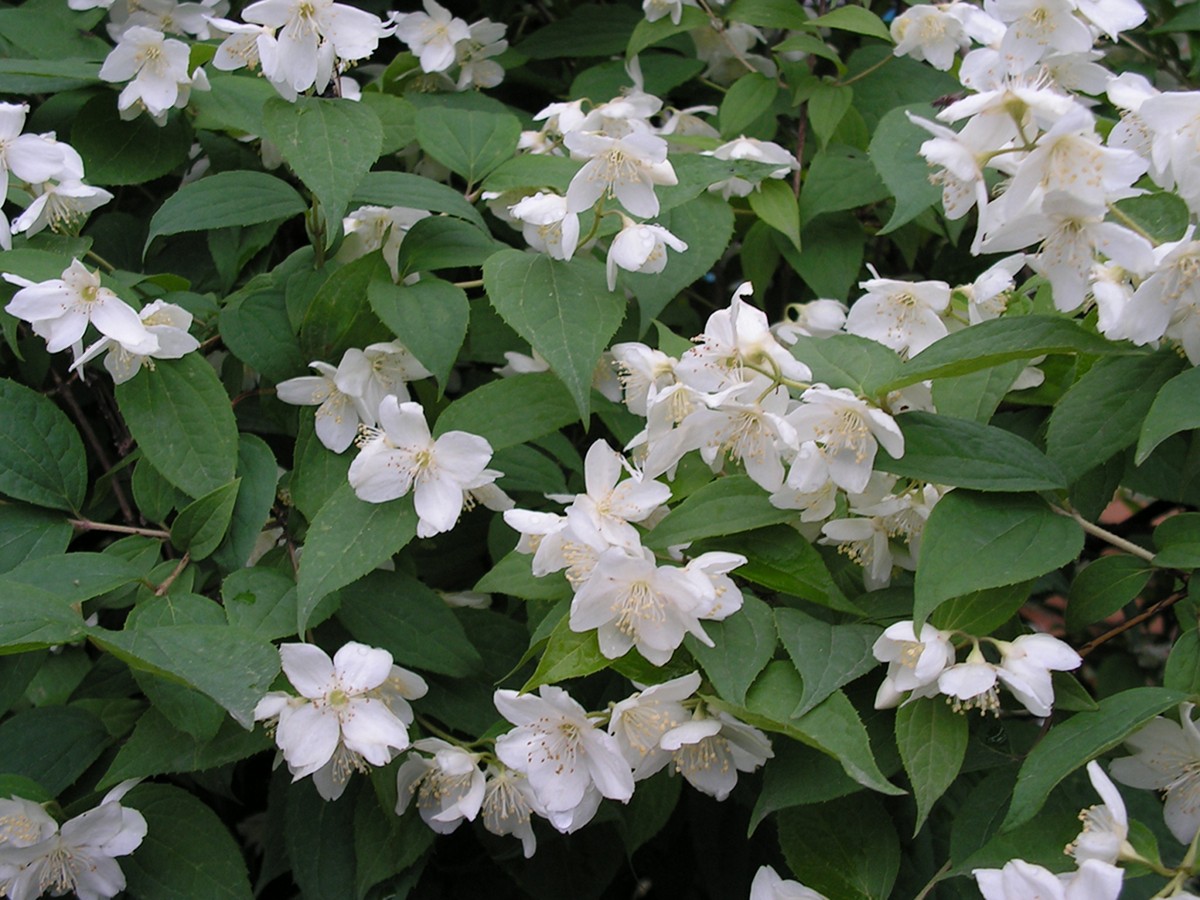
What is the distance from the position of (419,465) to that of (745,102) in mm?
1001

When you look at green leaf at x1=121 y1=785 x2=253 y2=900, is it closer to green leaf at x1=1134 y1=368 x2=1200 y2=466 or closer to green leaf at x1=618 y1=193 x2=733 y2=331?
green leaf at x1=618 y1=193 x2=733 y2=331

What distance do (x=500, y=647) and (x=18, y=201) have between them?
1.03 metres

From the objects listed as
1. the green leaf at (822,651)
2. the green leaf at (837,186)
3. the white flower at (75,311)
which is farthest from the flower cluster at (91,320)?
the green leaf at (837,186)

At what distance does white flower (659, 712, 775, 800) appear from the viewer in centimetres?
125

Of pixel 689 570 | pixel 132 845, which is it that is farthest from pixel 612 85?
pixel 132 845

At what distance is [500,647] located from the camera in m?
1.59

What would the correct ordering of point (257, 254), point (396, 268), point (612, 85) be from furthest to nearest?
point (612, 85) → point (257, 254) → point (396, 268)

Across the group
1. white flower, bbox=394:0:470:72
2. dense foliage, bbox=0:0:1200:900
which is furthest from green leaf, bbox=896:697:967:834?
white flower, bbox=394:0:470:72

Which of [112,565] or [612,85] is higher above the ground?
[612,85]

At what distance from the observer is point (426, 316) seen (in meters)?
1.56

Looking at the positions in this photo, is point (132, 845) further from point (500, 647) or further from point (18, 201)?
point (18, 201)

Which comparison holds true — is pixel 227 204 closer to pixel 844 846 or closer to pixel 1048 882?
pixel 844 846

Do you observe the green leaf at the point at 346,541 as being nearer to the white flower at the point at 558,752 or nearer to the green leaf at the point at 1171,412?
the white flower at the point at 558,752

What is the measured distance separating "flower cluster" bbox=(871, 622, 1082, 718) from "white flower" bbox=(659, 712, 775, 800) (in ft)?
0.51
